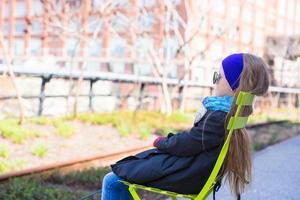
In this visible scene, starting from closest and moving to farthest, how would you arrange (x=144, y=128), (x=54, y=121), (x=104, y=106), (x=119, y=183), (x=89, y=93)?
(x=119, y=183) < (x=54, y=121) < (x=144, y=128) < (x=89, y=93) < (x=104, y=106)

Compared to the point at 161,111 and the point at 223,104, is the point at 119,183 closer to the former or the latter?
the point at 223,104

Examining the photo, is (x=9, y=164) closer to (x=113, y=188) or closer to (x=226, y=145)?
(x=113, y=188)

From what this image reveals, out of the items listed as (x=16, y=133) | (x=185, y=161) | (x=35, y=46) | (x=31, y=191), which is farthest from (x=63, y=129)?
(x=35, y=46)

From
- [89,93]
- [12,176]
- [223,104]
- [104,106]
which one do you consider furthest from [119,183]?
[104,106]

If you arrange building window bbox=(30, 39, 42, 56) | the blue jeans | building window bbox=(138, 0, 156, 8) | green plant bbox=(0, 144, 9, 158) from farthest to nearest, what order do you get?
1. building window bbox=(30, 39, 42, 56)
2. building window bbox=(138, 0, 156, 8)
3. green plant bbox=(0, 144, 9, 158)
4. the blue jeans

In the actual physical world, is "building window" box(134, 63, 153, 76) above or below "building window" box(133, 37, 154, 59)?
below

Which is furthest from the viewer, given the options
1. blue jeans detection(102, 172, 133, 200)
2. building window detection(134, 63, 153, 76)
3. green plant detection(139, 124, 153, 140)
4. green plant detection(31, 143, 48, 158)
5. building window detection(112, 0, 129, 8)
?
building window detection(134, 63, 153, 76)

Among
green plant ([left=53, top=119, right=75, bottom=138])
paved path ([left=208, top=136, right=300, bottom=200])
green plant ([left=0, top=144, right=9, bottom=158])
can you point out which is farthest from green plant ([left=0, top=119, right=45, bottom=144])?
paved path ([left=208, top=136, right=300, bottom=200])

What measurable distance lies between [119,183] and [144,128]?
277 inches

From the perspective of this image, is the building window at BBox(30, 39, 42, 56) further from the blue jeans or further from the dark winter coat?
the dark winter coat

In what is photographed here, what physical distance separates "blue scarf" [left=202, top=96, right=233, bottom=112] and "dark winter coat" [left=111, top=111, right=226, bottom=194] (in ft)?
0.09

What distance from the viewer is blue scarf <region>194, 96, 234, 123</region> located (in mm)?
3035

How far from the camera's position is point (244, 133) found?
312 centimetres

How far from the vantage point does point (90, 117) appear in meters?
10.7
